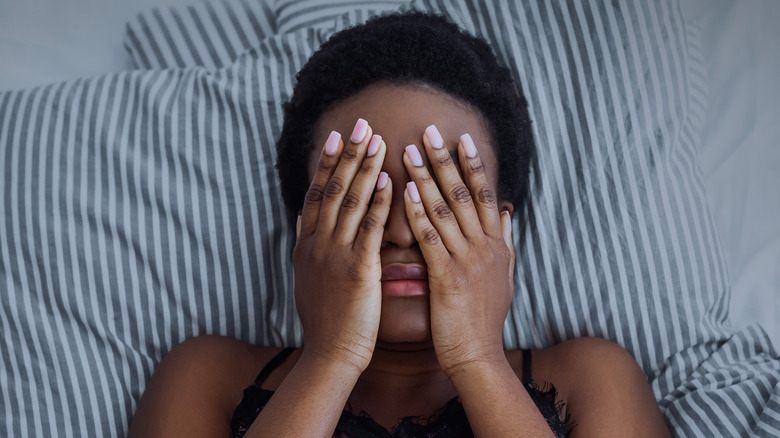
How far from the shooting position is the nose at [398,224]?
890 millimetres

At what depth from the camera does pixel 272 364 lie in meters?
1.06

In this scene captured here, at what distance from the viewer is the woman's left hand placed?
87 cm

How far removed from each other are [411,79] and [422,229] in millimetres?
221

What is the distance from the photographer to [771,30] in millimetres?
1340

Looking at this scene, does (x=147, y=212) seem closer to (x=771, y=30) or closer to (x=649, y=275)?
(x=649, y=275)

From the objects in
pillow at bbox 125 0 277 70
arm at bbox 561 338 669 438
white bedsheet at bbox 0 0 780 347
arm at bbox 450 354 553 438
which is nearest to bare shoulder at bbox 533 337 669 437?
arm at bbox 561 338 669 438

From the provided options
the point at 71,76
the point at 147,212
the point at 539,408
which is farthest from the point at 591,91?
the point at 71,76

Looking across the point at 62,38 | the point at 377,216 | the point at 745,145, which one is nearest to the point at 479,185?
the point at 377,216

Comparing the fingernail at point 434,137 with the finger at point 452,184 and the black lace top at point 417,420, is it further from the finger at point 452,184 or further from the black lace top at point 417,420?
the black lace top at point 417,420

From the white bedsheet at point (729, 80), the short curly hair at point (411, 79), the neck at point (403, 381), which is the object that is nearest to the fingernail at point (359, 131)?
the short curly hair at point (411, 79)

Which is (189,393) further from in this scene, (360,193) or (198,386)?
(360,193)

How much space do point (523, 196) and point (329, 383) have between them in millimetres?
502

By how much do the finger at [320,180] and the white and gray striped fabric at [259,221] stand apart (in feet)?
0.74

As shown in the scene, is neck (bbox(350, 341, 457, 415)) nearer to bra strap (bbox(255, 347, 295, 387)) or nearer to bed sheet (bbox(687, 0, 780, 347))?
bra strap (bbox(255, 347, 295, 387))
